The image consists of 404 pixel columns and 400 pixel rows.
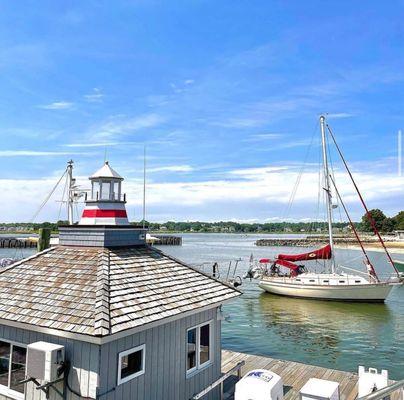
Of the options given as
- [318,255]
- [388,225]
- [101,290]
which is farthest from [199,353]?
[388,225]

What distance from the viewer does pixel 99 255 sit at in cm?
863

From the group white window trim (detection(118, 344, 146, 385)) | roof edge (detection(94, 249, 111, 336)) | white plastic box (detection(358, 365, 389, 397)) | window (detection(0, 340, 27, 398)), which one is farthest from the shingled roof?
white plastic box (detection(358, 365, 389, 397))

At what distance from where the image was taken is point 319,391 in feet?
24.9

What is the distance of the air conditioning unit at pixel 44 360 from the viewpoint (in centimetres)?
643

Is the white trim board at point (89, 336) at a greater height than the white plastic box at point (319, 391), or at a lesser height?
greater

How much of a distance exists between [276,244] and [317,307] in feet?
310

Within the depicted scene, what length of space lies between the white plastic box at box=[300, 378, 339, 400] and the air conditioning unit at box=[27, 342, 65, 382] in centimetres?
463

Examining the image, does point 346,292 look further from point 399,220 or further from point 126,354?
point 399,220

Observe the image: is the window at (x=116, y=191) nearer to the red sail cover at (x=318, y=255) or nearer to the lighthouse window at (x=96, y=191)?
the lighthouse window at (x=96, y=191)

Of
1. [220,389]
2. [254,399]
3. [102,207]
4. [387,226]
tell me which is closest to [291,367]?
[220,389]

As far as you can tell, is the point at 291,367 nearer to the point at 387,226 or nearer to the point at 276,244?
the point at 276,244

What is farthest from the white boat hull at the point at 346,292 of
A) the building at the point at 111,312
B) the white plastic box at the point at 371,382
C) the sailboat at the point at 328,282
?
the building at the point at 111,312

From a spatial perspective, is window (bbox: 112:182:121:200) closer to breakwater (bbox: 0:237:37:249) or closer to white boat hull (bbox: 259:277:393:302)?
white boat hull (bbox: 259:277:393:302)

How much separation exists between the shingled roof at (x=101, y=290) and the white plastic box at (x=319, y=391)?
2.60 m
